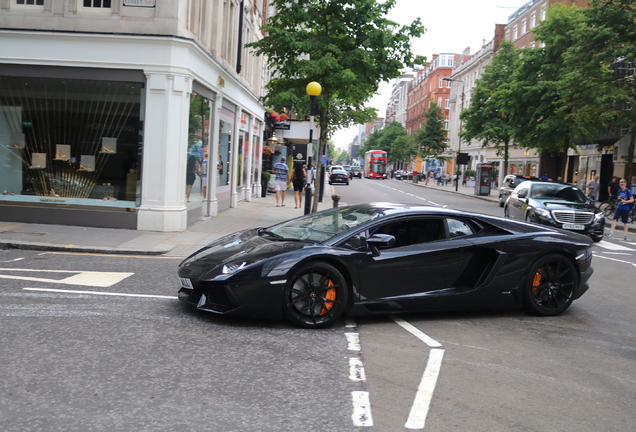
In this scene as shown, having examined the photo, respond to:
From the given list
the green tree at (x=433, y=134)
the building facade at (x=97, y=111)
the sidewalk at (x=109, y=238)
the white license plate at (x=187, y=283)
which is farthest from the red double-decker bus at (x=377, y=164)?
the white license plate at (x=187, y=283)

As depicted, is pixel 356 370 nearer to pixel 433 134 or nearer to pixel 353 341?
pixel 353 341

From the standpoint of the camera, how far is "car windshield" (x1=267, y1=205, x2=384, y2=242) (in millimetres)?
6539

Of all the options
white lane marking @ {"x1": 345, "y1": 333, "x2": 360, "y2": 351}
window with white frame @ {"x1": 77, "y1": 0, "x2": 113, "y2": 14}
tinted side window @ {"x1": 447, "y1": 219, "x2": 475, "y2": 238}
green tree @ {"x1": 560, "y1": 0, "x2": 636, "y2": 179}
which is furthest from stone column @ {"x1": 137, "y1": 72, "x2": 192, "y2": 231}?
green tree @ {"x1": 560, "y1": 0, "x2": 636, "y2": 179}

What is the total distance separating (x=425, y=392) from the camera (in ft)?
14.7

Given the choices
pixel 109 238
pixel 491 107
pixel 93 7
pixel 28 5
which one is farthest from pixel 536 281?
pixel 491 107

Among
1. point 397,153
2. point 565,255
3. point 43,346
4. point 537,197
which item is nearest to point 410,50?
point 537,197

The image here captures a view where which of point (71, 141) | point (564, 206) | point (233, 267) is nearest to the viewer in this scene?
point (233, 267)

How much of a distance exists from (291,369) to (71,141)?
1157cm

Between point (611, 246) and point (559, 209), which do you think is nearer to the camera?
point (611, 246)

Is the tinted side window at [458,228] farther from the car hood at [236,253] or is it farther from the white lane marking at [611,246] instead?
the white lane marking at [611,246]

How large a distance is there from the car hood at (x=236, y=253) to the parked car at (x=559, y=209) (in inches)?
470

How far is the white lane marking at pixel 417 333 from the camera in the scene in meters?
5.82

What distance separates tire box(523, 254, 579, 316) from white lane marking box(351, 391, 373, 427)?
339 cm

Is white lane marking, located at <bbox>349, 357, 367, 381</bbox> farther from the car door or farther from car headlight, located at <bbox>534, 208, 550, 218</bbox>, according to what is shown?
car headlight, located at <bbox>534, 208, 550, 218</bbox>
